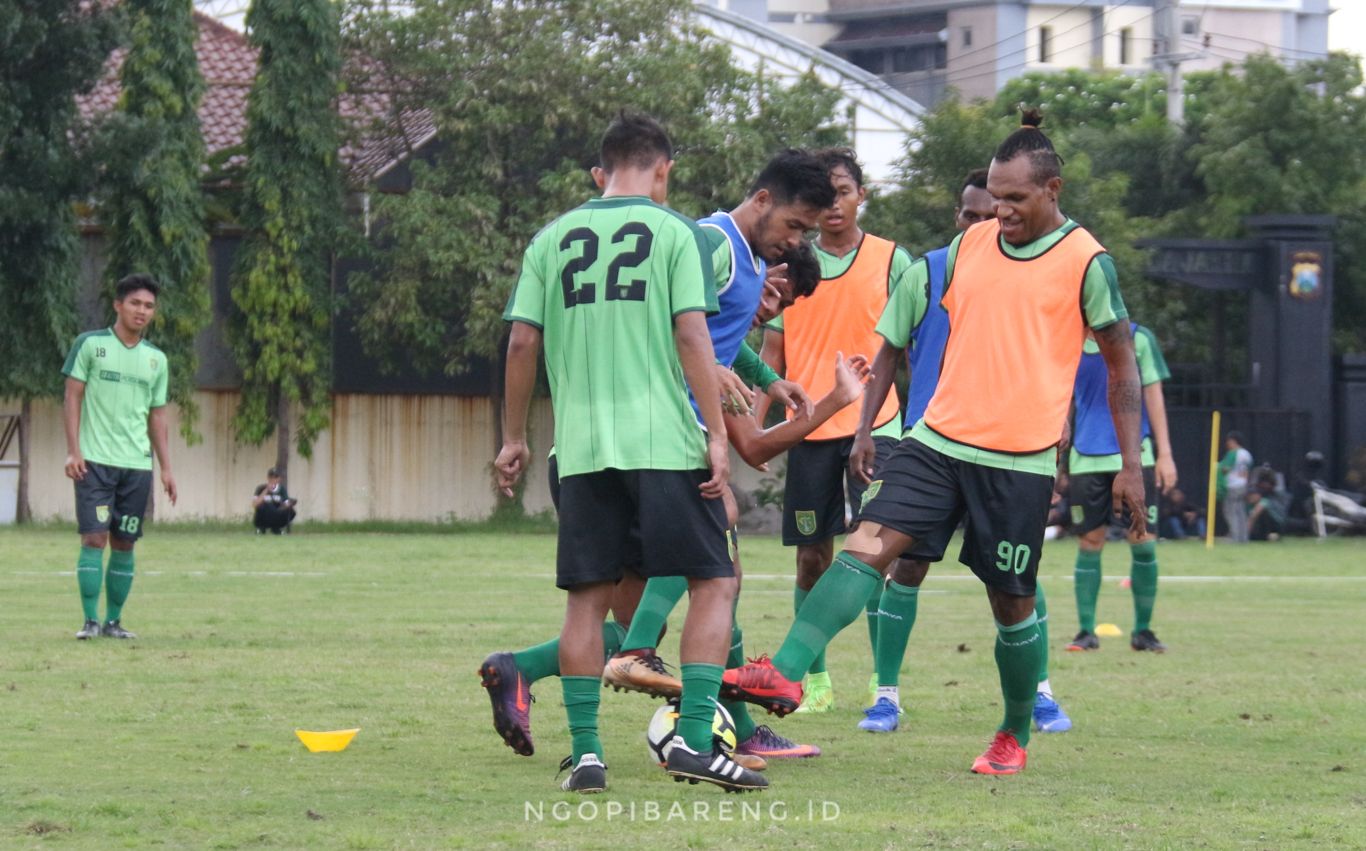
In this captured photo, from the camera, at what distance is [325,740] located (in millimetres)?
7164

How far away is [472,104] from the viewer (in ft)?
113

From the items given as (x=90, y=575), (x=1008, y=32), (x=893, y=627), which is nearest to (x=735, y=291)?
(x=893, y=627)

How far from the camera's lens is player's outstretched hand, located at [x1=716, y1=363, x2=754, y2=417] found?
6.83 meters

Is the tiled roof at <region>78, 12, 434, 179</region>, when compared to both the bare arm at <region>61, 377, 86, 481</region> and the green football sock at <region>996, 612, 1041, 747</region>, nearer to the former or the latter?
the bare arm at <region>61, 377, 86, 481</region>

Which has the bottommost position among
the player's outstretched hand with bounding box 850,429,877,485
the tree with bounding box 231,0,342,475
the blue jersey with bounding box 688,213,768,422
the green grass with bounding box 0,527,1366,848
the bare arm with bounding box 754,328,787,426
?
the green grass with bounding box 0,527,1366,848

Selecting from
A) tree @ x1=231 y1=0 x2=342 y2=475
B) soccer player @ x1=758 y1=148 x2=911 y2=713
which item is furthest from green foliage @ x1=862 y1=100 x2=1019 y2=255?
soccer player @ x1=758 y1=148 x2=911 y2=713

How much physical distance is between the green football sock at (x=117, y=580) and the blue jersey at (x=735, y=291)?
20.6 ft

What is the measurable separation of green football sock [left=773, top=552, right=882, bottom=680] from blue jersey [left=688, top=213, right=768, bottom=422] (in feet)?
2.58

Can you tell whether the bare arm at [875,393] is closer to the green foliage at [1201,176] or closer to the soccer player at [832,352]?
the soccer player at [832,352]

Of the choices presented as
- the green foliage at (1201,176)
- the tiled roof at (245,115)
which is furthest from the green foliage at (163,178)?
the green foliage at (1201,176)

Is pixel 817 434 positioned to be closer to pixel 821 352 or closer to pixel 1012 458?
pixel 821 352

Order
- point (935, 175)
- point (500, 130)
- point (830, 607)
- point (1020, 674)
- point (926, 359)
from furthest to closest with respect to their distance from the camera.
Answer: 1. point (935, 175)
2. point (500, 130)
3. point (926, 359)
4. point (1020, 674)
5. point (830, 607)

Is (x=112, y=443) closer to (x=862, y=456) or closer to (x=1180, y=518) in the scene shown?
(x=862, y=456)

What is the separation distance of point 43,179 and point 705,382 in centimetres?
2744
